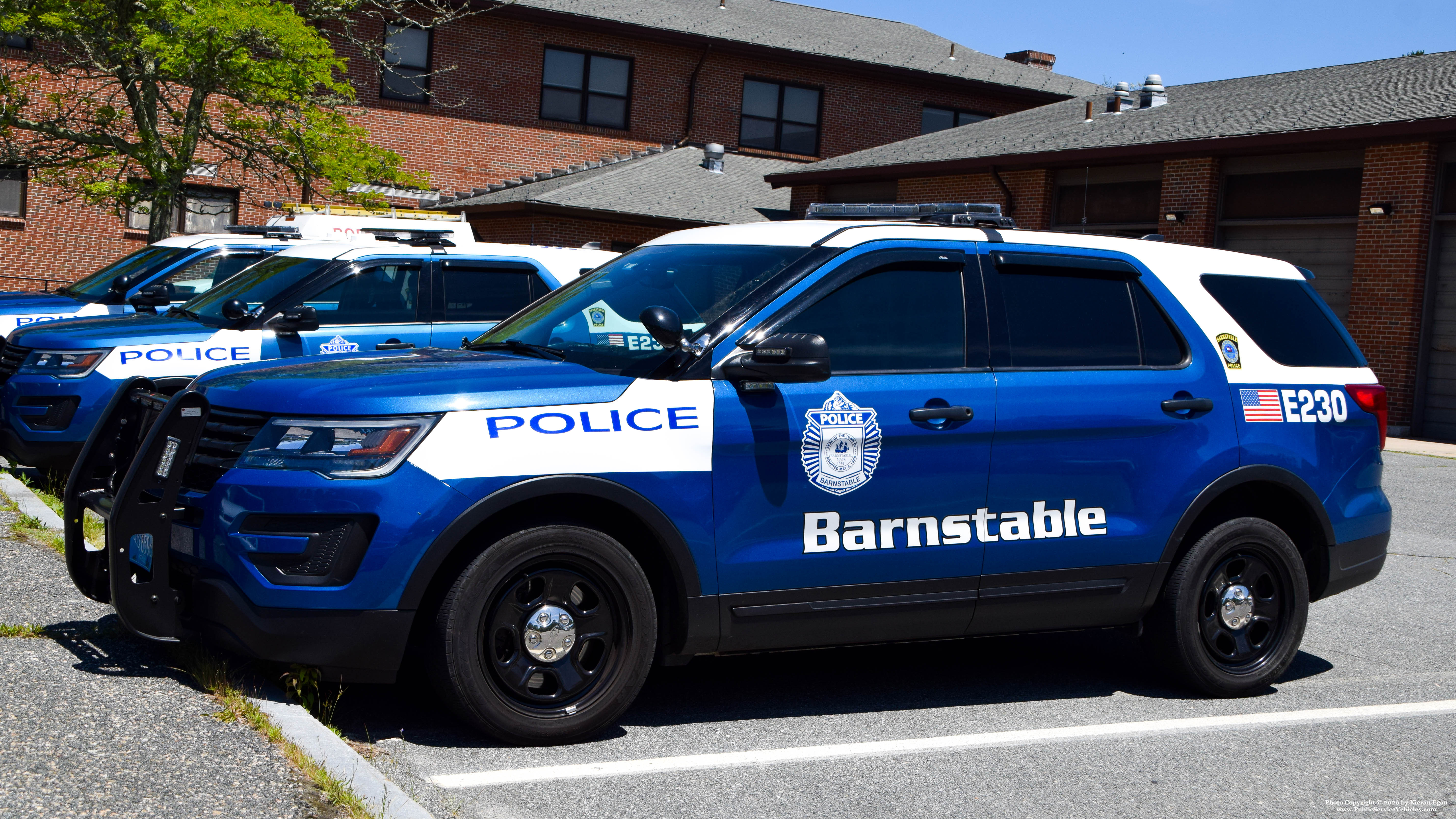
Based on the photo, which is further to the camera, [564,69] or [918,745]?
[564,69]

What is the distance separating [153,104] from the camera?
19.9 meters

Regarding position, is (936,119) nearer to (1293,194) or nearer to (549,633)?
(1293,194)

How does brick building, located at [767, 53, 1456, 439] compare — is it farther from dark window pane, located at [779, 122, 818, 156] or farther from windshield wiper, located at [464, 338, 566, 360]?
windshield wiper, located at [464, 338, 566, 360]

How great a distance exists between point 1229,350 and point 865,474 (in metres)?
1.93

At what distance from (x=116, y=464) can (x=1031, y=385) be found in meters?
3.50

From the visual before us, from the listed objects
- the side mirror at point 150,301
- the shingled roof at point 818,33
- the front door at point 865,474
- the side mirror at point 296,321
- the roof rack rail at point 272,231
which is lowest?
the front door at point 865,474

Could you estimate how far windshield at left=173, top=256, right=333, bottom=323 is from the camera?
31.8 feet

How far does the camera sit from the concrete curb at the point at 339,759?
12.6ft

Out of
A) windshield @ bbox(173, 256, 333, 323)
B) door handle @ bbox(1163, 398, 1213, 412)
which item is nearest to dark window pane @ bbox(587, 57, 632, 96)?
windshield @ bbox(173, 256, 333, 323)

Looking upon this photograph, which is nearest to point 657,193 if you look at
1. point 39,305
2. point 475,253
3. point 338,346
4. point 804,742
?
point 39,305

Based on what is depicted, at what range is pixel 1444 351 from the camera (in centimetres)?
1978

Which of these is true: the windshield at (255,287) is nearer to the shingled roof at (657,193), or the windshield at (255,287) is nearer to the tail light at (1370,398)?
the tail light at (1370,398)

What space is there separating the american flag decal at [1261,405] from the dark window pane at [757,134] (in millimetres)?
31074

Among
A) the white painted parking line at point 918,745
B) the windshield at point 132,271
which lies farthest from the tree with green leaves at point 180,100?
the white painted parking line at point 918,745
